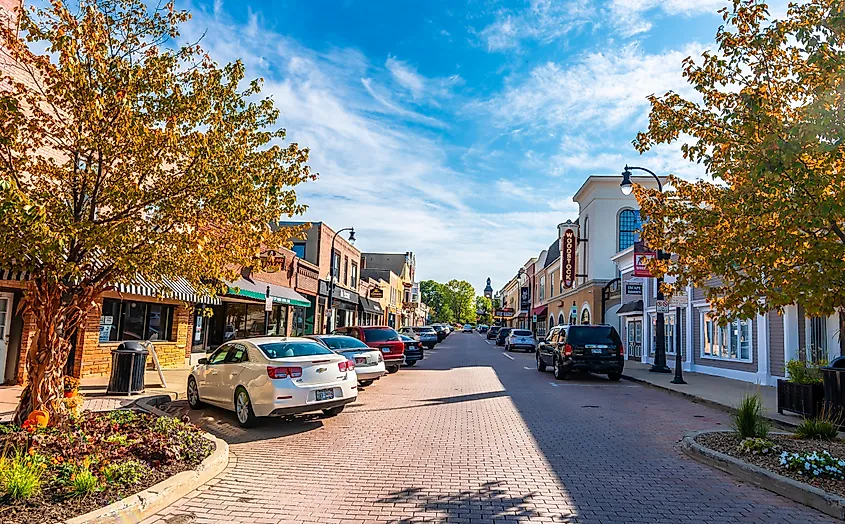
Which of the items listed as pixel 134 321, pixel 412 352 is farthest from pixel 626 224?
pixel 134 321

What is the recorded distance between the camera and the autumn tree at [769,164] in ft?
22.7

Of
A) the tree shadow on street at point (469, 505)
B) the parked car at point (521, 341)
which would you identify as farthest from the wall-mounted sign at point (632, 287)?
the tree shadow on street at point (469, 505)

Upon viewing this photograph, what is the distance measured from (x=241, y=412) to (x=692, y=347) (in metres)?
19.3

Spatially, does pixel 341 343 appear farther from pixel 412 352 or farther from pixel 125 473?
pixel 125 473

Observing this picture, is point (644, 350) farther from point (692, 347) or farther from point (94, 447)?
point (94, 447)

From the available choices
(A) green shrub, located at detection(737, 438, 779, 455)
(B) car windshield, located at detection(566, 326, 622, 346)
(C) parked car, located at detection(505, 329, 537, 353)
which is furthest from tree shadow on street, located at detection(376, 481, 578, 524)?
(C) parked car, located at detection(505, 329, 537, 353)

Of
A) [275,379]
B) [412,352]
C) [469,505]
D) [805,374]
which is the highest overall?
[805,374]

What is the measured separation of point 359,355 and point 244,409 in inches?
217

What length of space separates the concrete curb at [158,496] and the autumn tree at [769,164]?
6.79 meters

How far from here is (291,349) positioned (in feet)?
35.4

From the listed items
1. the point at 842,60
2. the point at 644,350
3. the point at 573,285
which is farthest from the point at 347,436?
the point at 573,285

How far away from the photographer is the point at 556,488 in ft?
22.0

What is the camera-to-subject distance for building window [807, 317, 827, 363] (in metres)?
16.4

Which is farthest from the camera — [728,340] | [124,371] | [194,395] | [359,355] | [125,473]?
[728,340]
